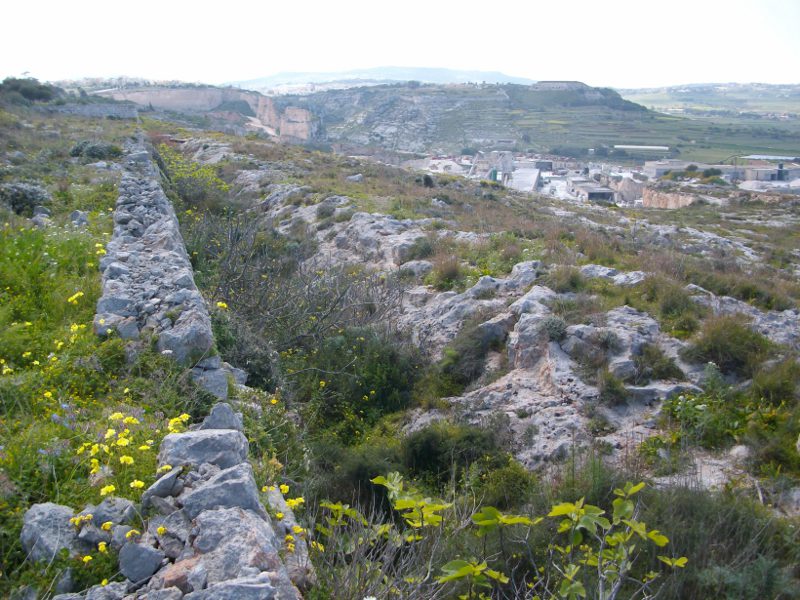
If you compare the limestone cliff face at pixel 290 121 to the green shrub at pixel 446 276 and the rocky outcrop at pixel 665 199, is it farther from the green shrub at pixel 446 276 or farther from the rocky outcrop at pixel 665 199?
the green shrub at pixel 446 276

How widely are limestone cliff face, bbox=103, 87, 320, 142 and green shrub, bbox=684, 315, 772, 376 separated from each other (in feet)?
197

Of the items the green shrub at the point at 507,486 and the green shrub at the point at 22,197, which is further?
the green shrub at the point at 22,197

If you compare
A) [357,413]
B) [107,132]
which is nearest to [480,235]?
[357,413]

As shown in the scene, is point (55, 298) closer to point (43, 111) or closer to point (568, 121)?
point (43, 111)

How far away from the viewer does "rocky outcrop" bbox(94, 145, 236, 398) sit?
4.13 meters

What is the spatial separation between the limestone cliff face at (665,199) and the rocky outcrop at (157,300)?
3549cm

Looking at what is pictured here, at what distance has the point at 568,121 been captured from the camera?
88562 mm

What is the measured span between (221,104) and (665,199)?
58.3 m

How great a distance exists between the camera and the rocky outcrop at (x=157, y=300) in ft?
13.5

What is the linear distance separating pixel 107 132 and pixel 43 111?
964 centimetres

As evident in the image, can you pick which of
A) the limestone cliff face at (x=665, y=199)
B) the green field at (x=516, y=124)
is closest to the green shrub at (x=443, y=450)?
the limestone cliff face at (x=665, y=199)

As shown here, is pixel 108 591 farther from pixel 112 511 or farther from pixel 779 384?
pixel 779 384

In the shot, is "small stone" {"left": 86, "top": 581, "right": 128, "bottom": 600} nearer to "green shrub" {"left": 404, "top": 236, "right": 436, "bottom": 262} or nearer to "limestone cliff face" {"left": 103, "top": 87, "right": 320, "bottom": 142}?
"green shrub" {"left": 404, "top": 236, "right": 436, "bottom": 262}

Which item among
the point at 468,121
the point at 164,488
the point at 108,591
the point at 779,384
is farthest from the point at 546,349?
the point at 468,121
